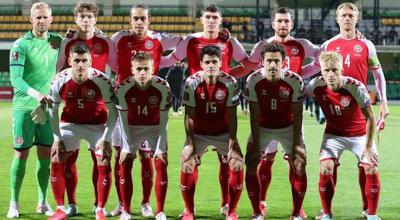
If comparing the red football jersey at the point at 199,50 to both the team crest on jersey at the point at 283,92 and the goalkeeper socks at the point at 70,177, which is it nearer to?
the team crest on jersey at the point at 283,92

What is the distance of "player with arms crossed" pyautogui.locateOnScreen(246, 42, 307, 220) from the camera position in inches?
248

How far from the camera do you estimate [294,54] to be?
716 centimetres

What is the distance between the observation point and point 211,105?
6457 millimetres

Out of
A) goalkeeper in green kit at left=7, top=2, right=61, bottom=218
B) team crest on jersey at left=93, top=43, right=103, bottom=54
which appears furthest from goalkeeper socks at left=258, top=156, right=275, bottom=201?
goalkeeper in green kit at left=7, top=2, right=61, bottom=218

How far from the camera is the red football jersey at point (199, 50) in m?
7.14

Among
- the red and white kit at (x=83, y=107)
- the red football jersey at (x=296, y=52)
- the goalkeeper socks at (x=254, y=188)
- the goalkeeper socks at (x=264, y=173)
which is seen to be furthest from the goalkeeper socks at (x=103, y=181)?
the red football jersey at (x=296, y=52)

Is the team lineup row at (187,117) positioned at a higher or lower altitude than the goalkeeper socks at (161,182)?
higher

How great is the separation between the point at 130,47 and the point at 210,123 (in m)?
1.28

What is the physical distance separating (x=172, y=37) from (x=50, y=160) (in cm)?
175

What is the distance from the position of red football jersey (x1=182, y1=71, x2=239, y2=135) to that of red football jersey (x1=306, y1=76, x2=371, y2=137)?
2.49 feet

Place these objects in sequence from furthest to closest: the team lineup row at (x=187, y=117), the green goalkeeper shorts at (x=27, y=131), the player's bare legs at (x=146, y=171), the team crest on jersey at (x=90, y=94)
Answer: the green goalkeeper shorts at (x=27, y=131), the player's bare legs at (x=146, y=171), the team crest on jersey at (x=90, y=94), the team lineup row at (x=187, y=117)

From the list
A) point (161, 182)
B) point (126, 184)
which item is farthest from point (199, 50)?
point (126, 184)

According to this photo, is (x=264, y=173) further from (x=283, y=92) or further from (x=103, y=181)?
(x=103, y=181)

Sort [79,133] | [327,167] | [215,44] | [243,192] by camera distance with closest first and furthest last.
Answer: [327,167] < [79,133] < [215,44] < [243,192]
